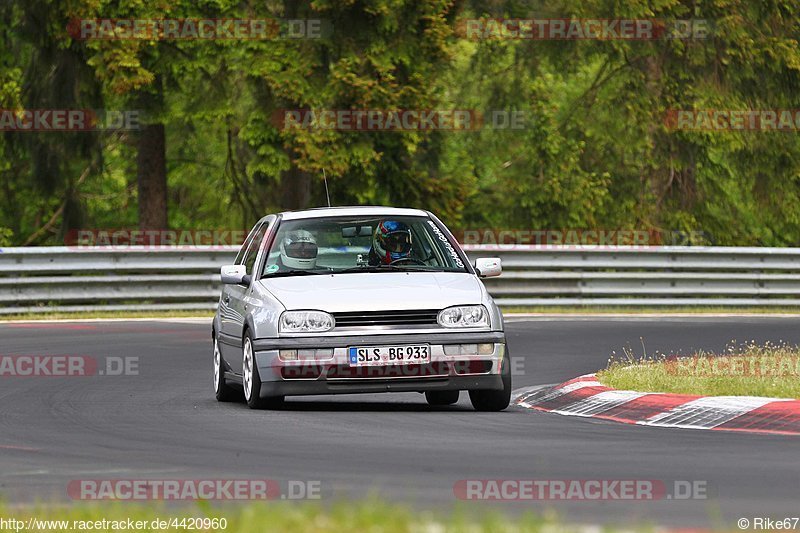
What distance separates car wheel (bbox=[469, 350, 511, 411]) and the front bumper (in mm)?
184

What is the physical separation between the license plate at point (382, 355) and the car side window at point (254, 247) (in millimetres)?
2025

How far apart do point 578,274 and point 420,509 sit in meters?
19.8

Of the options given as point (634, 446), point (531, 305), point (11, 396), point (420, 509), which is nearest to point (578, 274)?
point (531, 305)

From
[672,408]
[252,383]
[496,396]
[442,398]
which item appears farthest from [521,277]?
[672,408]

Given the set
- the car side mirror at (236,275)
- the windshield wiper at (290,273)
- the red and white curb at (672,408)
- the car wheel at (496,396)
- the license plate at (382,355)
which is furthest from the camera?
the car side mirror at (236,275)

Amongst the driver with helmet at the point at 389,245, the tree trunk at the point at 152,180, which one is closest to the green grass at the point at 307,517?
the driver with helmet at the point at 389,245

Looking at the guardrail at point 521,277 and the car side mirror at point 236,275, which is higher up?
the car side mirror at point 236,275

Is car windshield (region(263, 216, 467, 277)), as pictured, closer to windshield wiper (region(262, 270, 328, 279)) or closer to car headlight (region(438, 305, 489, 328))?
windshield wiper (region(262, 270, 328, 279))

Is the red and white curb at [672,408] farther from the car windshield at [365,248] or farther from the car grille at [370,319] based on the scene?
the car grille at [370,319]

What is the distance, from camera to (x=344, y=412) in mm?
12836

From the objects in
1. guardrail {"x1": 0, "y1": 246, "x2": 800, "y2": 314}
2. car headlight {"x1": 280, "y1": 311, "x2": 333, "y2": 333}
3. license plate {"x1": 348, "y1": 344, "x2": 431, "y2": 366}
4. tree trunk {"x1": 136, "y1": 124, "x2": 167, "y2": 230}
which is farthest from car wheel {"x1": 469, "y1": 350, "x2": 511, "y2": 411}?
tree trunk {"x1": 136, "y1": 124, "x2": 167, "y2": 230}

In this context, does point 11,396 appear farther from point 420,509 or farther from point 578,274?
point 578,274

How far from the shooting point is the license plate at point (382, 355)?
12.3m

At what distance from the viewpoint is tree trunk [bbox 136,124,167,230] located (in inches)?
1361
